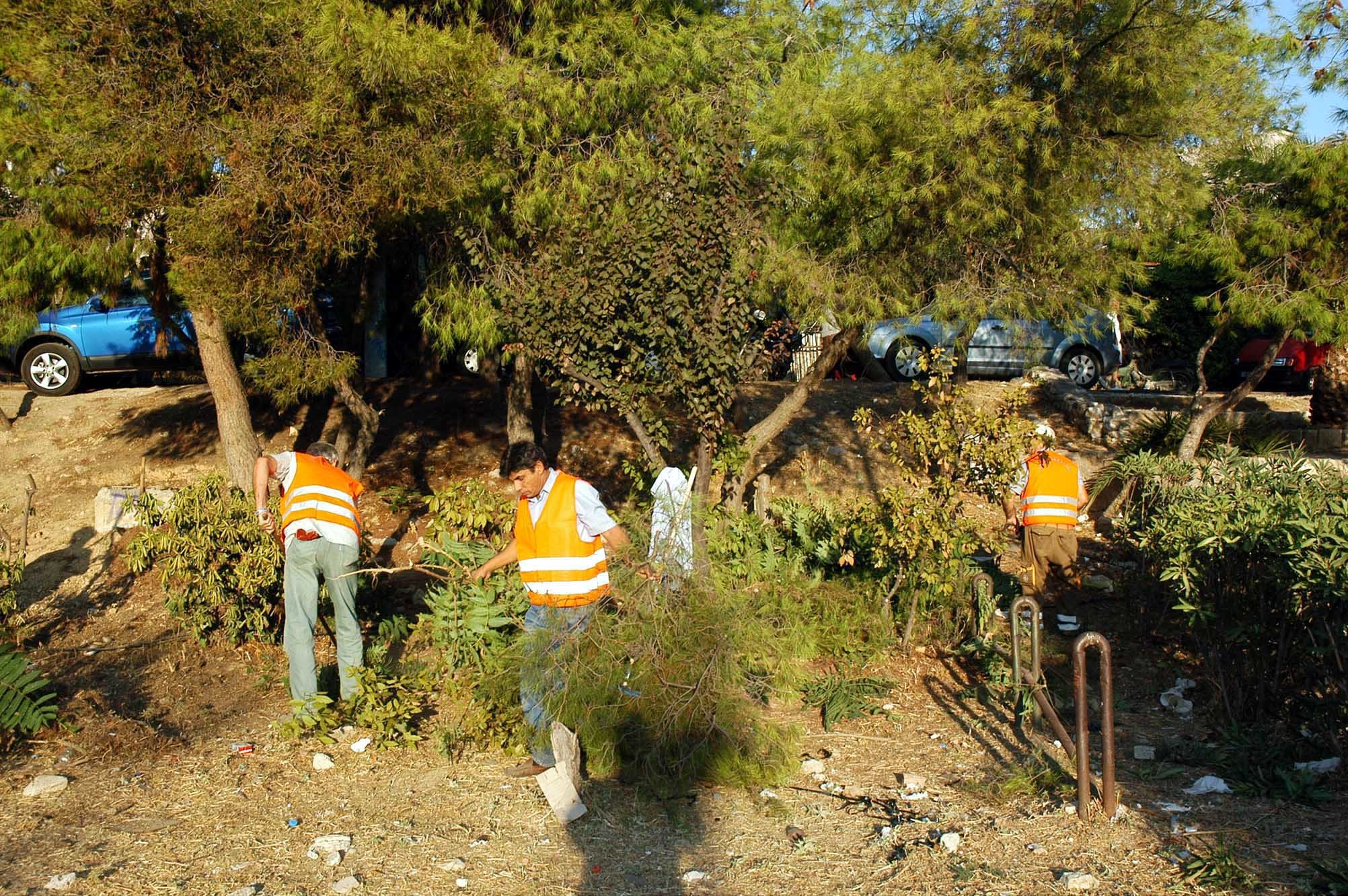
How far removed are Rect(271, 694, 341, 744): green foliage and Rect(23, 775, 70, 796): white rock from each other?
1.03 metres

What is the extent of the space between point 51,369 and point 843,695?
12.0m

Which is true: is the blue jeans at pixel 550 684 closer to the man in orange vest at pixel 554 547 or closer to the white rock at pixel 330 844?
the man in orange vest at pixel 554 547

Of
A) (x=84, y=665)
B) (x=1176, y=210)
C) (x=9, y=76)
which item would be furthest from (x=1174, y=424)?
(x=9, y=76)

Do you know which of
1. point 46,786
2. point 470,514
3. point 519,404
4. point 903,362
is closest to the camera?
point 46,786

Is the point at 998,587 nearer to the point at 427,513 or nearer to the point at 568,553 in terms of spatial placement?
the point at 568,553

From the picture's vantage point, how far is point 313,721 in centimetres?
591

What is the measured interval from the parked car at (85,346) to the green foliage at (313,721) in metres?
8.85

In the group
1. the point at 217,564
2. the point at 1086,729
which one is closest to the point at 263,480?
the point at 217,564

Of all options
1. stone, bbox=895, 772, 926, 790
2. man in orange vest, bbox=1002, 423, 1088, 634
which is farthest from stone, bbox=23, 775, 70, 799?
man in orange vest, bbox=1002, 423, 1088, 634

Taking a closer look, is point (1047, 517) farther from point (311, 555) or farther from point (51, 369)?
point (51, 369)

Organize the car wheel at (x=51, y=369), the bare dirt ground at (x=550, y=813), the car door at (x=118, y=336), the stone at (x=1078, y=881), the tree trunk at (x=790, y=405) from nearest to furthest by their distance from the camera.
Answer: the stone at (x=1078, y=881) < the bare dirt ground at (x=550, y=813) < the tree trunk at (x=790, y=405) < the car wheel at (x=51, y=369) < the car door at (x=118, y=336)

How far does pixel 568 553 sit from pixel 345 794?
157cm

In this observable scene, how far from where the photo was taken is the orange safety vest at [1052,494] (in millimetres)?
7973

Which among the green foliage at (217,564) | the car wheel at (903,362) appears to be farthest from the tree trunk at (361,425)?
the car wheel at (903,362)
